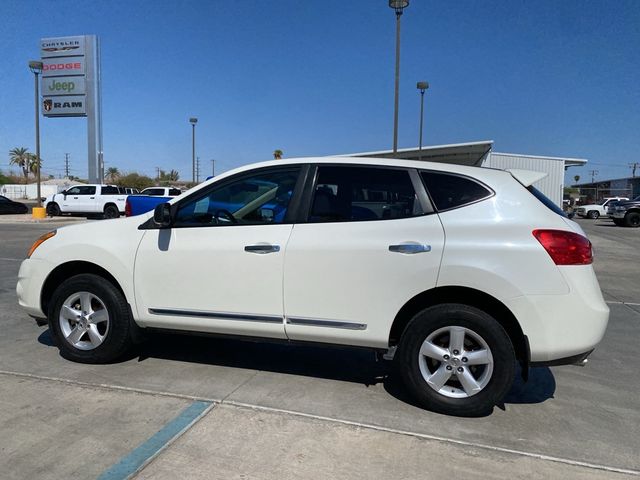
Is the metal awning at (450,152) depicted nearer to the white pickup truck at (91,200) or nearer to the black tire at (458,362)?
the white pickup truck at (91,200)

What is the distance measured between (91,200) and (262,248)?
88.7ft

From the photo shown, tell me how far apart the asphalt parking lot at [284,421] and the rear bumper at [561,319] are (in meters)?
0.56

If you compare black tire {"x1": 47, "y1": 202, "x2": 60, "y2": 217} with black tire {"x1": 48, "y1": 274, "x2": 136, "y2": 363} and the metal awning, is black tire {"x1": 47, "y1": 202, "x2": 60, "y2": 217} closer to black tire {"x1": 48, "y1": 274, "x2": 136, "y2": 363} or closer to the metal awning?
the metal awning

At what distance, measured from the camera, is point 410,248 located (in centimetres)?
351

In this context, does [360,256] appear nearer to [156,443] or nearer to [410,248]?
[410,248]

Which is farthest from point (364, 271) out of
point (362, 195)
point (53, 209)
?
point (53, 209)

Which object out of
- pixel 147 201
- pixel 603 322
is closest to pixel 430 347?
pixel 603 322

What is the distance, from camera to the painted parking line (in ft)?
9.02

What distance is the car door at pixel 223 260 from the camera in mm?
3824

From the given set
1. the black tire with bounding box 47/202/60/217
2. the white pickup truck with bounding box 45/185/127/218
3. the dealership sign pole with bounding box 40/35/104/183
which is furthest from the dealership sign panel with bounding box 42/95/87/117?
the black tire with bounding box 47/202/60/217

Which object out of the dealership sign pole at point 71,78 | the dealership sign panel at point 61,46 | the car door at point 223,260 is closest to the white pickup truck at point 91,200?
the dealership sign pole at point 71,78

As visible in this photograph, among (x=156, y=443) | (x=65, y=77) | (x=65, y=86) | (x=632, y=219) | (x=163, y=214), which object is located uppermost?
(x=65, y=77)

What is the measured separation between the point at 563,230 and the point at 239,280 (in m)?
2.40

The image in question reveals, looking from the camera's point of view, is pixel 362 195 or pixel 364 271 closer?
pixel 364 271
